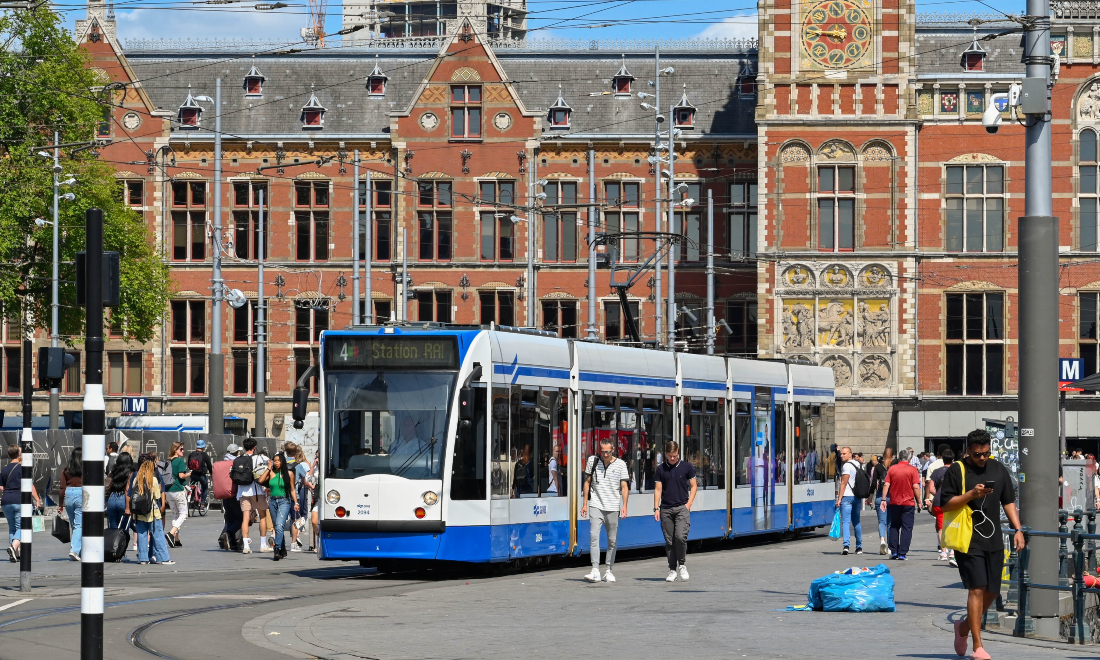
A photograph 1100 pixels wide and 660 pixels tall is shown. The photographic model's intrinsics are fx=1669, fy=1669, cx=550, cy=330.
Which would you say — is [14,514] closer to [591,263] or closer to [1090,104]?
[591,263]

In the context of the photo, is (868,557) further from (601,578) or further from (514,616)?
(514,616)

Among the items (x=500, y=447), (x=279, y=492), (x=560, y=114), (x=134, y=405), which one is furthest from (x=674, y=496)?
(x=560, y=114)

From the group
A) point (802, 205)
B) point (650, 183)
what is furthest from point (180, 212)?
point (802, 205)

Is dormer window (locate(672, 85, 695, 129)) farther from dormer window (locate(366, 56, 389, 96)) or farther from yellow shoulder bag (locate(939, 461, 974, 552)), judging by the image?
yellow shoulder bag (locate(939, 461, 974, 552))

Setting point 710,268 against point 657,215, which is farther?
point 710,268

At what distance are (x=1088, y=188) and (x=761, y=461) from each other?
81.5ft

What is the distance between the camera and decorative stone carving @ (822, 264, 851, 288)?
44.4 m

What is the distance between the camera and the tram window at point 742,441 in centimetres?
2347

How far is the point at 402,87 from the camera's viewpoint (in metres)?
50.7

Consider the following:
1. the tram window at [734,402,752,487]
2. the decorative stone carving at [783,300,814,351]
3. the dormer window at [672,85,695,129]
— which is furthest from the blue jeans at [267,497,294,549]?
the dormer window at [672,85,695,129]

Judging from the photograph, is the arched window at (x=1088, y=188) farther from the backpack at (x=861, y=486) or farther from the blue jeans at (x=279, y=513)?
the blue jeans at (x=279, y=513)

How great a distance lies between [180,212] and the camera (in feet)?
165

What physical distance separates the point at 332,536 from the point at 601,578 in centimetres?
279

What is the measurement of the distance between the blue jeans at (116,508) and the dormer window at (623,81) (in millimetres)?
31396
